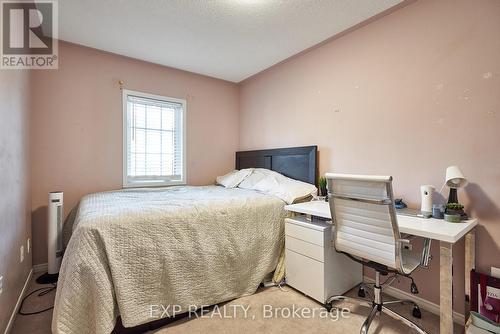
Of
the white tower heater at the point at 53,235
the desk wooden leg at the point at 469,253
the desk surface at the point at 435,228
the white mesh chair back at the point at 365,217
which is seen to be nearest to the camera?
the desk surface at the point at 435,228

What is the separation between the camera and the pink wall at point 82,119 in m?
2.58

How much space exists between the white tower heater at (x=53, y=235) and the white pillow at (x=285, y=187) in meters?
2.03

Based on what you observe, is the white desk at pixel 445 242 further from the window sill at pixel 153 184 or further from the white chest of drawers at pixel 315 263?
the window sill at pixel 153 184

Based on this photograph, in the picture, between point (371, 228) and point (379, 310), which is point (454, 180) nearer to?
point (371, 228)

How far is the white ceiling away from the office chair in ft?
5.08

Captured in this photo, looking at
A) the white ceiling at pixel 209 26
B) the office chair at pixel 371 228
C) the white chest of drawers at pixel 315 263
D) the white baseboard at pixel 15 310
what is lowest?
the white baseboard at pixel 15 310

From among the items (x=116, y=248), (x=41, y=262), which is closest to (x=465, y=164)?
(x=116, y=248)

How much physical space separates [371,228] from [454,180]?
68 cm

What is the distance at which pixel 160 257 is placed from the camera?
1713mm

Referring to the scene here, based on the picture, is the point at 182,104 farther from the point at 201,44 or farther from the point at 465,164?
the point at 465,164

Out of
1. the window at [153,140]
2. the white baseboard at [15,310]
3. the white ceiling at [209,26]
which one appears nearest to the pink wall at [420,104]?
the white ceiling at [209,26]

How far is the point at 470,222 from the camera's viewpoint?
5.12 feet

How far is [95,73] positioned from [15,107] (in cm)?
122

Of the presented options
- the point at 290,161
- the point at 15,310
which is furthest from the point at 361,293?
the point at 15,310
